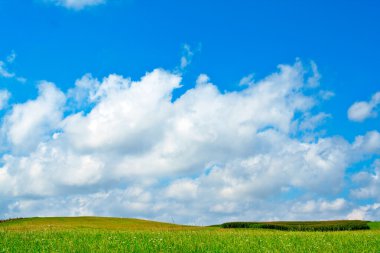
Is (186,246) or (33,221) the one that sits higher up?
(33,221)

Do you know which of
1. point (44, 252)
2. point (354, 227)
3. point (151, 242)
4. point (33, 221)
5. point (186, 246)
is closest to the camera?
point (44, 252)

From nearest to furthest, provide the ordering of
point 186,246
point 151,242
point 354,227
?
1. point 186,246
2. point 151,242
3. point 354,227

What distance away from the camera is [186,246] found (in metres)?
19.9

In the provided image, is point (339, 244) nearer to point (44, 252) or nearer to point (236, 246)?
point (236, 246)

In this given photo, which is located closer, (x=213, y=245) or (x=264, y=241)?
(x=213, y=245)

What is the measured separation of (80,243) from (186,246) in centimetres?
520

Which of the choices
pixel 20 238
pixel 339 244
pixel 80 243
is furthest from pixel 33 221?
pixel 339 244

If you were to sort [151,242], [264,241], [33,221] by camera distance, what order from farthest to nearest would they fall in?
[33,221]
[264,241]
[151,242]

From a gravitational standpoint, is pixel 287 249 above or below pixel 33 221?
below

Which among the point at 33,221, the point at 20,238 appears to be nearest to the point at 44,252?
the point at 20,238

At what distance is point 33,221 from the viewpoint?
64000mm

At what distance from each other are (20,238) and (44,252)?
695 centimetres

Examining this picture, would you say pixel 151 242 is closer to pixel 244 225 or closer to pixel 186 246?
pixel 186 246

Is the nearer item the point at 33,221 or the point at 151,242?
the point at 151,242
